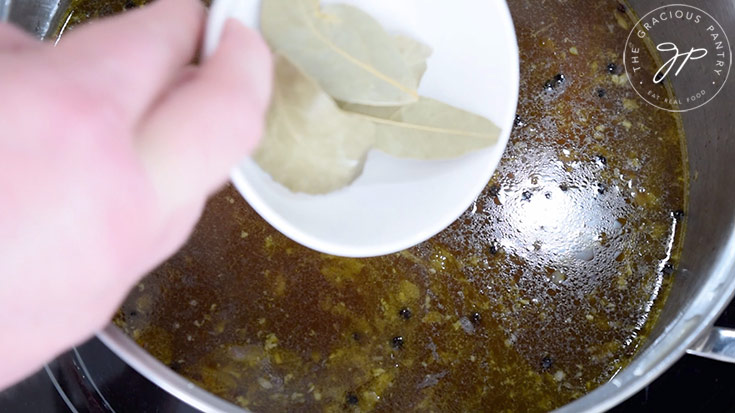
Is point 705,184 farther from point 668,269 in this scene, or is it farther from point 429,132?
point 429,132

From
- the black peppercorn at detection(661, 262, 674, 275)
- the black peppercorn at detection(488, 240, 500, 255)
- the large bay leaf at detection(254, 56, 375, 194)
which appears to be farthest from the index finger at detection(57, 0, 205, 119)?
the black peppercorn at detection(661, 262, 674, 275)

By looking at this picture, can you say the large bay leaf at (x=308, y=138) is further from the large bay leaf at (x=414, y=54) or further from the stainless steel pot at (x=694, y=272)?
the stainless steel pot at (x=694, y=272)

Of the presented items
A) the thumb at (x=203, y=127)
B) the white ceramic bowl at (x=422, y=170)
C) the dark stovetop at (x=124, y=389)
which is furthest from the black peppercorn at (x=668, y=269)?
the thumb at (x=203, y=127)

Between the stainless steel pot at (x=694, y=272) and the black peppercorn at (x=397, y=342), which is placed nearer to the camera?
the stainless steel pot at (x=694, y=272)

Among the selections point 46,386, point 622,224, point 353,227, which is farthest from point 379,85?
point 46,386

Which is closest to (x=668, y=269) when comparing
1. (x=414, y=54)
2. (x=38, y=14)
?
(x=414, y=54)
